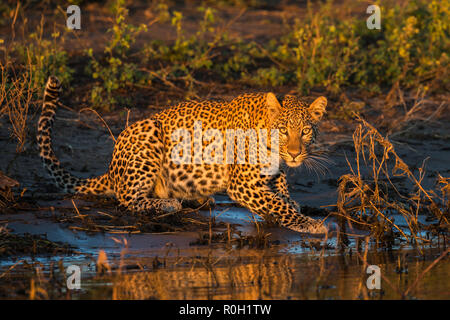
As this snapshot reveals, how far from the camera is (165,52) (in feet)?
49.0

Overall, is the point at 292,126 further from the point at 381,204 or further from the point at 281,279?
the point at 281,279

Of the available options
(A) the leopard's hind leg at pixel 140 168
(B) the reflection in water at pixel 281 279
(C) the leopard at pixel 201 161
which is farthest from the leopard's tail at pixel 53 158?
(B) the reflection in water at pixel 281 279

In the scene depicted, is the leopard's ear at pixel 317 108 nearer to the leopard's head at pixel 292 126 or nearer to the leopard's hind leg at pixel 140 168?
the leopard's head at pixel 292 126

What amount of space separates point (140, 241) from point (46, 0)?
9.32 m

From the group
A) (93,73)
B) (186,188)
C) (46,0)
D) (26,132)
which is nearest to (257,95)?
(186,188)

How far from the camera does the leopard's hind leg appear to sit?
32.0 ft

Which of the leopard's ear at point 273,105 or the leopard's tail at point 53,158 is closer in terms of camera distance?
the leopard's ear at point 273,105

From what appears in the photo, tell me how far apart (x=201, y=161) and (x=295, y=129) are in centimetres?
121

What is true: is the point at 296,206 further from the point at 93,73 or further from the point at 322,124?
→ the point at 93,73

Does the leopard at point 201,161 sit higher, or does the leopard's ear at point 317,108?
the leopard's ear at point 317,108

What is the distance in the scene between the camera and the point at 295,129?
938cm

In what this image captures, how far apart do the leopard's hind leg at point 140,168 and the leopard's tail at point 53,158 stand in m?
0.21

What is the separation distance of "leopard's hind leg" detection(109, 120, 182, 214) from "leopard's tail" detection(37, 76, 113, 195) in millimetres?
211

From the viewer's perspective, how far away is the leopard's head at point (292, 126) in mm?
9359
